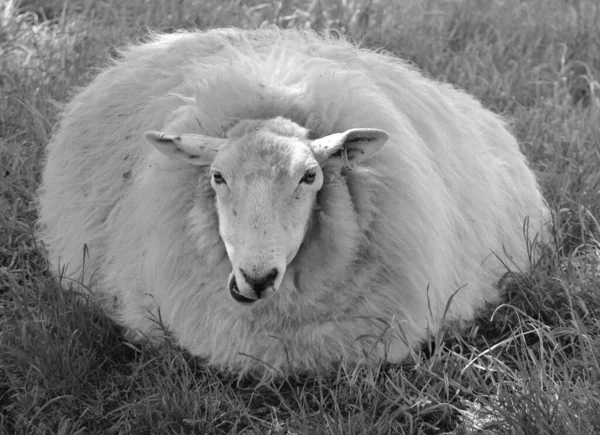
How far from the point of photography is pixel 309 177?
9.97ft

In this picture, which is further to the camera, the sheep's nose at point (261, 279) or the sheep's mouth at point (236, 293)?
the sheep's mouth at point (236, 293)

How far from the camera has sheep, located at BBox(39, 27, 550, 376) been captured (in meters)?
3.06

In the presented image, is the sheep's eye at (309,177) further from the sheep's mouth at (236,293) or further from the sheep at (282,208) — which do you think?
the sheep's mouth at (236,293)

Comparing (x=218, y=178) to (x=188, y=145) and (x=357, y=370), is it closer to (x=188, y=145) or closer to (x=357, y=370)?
(x=188, y=145)

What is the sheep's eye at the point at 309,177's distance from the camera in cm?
302

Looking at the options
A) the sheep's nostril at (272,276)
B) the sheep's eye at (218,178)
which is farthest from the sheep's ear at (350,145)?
the sheep's nostril at (272,276)

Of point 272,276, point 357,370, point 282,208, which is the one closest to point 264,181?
point 282,208

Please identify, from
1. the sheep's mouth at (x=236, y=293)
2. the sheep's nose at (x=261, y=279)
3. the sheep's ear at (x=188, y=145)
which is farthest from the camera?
the sheep's ear at (x=188, y=145)

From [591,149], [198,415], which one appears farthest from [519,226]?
[198,415]

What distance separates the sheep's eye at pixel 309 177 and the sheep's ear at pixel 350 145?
0.29ft

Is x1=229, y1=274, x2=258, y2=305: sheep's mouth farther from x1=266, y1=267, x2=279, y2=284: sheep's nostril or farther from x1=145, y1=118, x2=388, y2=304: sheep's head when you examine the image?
x1=266, y1=267, x2=279, y2=284: sheep's nostril

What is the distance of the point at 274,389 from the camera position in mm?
3244

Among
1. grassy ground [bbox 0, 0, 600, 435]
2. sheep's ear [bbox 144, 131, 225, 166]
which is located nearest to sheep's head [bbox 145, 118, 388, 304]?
sheep's ear [bbox 144, 131, 225, 166]

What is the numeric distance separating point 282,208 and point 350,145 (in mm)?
341
